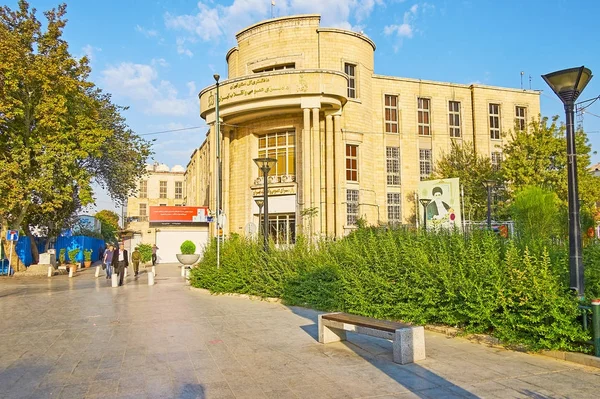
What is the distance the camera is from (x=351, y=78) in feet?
104

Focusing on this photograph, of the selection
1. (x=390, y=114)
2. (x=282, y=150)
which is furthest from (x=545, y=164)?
(x=282, y=150)

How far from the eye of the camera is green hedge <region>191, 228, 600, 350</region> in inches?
282

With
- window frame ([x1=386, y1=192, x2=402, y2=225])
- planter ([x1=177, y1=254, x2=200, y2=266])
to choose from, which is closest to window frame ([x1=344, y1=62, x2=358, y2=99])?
window frame ([x1=386, y1=192, x2=402, y2=225])

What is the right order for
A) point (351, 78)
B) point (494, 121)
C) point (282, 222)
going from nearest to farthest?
point (282, 222) < point (351, 78) < point (494, 121)

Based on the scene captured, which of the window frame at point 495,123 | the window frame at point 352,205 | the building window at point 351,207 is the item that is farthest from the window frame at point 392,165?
the window frame at point 495,123

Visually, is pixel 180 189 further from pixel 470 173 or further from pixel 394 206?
pixel 470 173

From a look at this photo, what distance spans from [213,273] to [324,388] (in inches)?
451

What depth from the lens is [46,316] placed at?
11.9 meters

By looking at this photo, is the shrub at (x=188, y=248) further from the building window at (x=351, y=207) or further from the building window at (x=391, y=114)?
the building window at (x=391, y=114)

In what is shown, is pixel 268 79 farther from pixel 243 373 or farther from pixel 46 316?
pixel 243 373

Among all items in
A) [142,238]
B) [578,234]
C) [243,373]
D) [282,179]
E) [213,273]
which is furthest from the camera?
[142,238]

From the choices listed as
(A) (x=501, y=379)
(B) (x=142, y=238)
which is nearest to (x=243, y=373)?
(A) (x=501, y=379)

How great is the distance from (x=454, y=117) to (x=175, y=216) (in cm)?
2282

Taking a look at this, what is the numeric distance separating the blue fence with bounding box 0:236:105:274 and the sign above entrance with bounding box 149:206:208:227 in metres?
5.69
